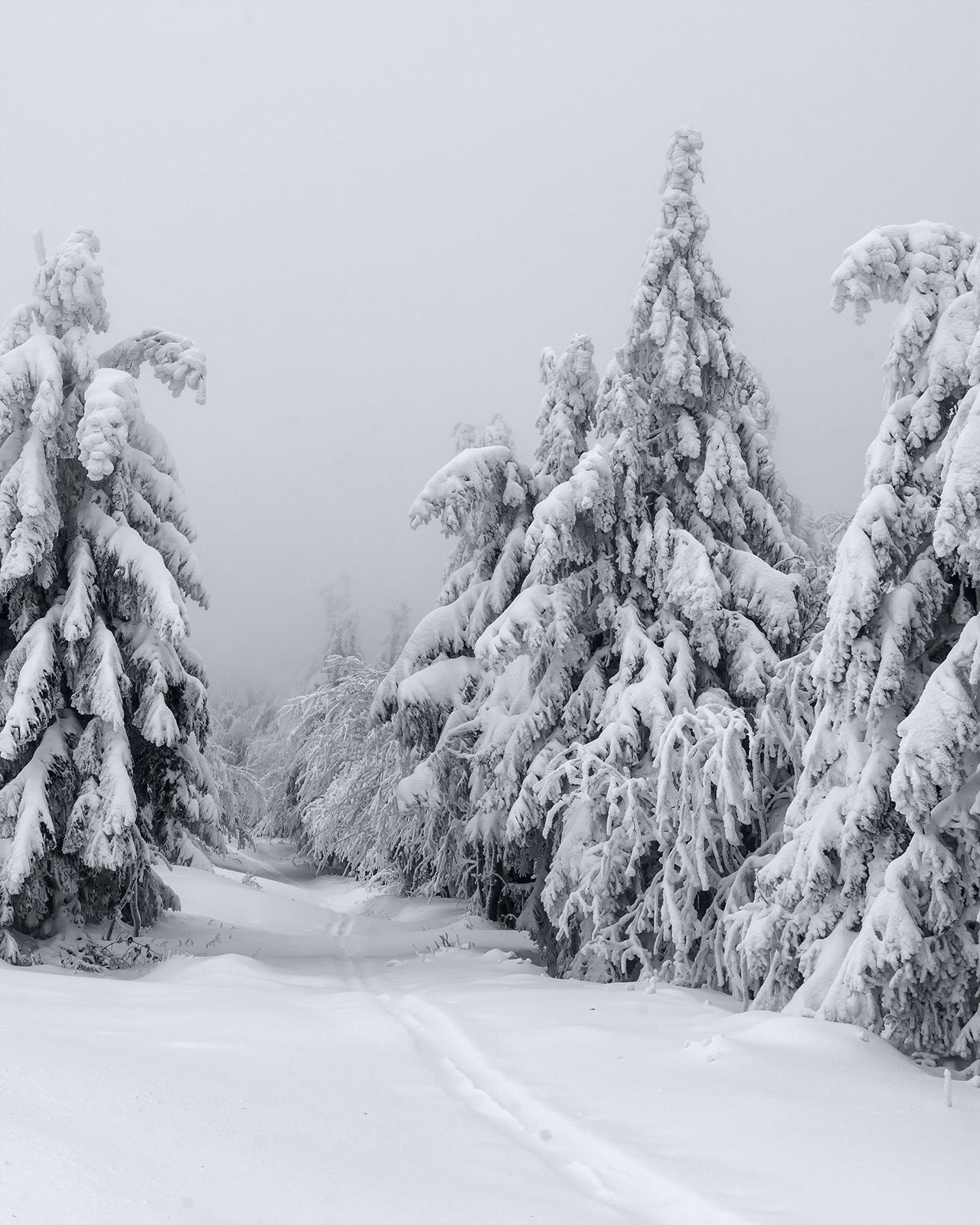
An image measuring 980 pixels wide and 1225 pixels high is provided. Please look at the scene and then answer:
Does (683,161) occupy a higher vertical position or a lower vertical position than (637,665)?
higher

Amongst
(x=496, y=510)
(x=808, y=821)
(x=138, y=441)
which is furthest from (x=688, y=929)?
(x=138, y=441)

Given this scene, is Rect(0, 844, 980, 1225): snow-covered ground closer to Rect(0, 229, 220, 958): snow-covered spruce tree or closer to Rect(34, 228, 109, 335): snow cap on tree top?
Rect(0, 229, 220, 958): snow-covered spruce tree

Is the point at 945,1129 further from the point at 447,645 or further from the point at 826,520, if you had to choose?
the point at 826,520

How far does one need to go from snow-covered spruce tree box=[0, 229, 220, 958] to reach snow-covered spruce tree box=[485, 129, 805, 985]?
5073 millimetres

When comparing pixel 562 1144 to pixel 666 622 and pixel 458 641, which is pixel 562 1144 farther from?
pixel 458 641

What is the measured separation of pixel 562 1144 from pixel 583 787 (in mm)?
7798

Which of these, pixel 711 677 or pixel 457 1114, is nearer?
pixel 457 1114

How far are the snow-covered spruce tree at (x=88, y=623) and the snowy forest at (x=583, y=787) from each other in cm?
6

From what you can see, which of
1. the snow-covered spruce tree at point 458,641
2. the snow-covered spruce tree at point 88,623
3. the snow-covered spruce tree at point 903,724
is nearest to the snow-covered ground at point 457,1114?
the snow-covered spruce tree at point 903,724

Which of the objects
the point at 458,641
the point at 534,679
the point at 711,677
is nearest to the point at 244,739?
the point at 458,641

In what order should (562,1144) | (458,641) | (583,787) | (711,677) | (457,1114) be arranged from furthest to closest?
(458,641) < (711,677) < (583,787) < (457,1114) < (562,1144)

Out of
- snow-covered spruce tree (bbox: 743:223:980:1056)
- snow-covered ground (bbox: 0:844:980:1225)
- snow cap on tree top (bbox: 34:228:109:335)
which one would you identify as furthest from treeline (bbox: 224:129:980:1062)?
snow cap on tree top (bbox: 34:228:109:335)

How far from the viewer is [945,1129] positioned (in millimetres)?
5711

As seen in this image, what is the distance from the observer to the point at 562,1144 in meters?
5.24
